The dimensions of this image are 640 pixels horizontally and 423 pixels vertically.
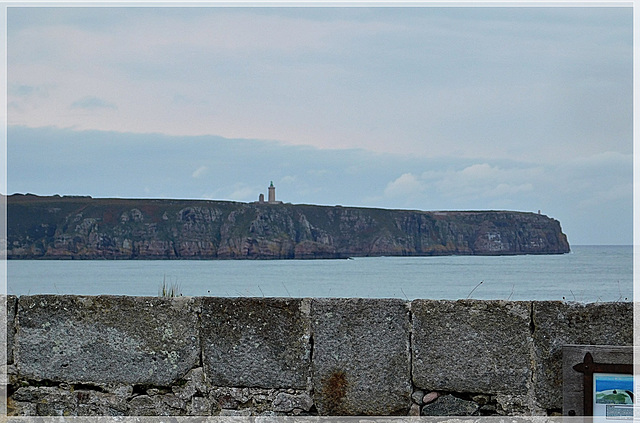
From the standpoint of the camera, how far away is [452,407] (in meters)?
3.38

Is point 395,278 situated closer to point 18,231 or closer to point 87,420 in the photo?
point 18,231

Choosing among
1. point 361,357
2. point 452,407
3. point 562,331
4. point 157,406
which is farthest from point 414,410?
point 157,406

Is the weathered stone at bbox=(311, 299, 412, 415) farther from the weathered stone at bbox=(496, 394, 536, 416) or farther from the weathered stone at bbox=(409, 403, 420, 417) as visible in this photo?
the weathered stone at bbox=(496, 394, 536, 416)

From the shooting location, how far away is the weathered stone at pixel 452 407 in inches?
133

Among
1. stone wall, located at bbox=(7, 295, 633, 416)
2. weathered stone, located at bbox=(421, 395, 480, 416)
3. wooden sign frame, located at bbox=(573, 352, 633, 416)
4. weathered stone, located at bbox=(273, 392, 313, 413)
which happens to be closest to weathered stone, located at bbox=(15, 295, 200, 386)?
stone wall, located at bbox=(7, 295, 633, 416)

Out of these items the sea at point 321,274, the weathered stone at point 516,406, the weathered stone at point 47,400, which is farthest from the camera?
the sea at point 321,274

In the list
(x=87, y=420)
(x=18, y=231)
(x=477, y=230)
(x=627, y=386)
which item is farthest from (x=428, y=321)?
(x=18, y=231)

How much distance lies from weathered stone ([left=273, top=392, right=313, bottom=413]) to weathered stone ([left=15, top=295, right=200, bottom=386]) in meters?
0.46

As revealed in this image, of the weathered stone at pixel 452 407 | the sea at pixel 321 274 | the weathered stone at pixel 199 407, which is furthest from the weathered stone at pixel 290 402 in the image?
the sea at pixel 321 274

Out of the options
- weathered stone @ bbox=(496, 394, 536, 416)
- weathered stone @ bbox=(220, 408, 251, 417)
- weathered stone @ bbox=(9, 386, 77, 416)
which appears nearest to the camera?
weathered stone @ bbox=(496, 394, 536, 416)

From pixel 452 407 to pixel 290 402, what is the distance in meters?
→ 0.76

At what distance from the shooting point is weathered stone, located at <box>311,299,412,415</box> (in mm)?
3420

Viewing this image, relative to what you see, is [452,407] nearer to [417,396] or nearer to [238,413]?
[417,396]

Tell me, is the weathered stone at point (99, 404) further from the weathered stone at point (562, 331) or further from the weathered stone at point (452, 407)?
the weathered stone at point (562, 331)
